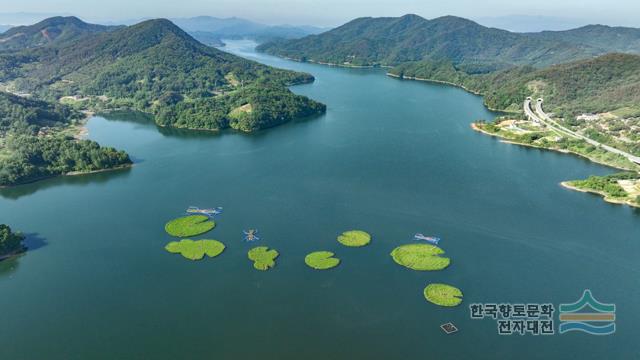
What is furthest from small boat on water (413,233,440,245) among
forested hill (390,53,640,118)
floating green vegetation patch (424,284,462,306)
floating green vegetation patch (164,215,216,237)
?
forested hill (390,53,640,118)

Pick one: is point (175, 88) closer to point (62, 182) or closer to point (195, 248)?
point (62, 182)

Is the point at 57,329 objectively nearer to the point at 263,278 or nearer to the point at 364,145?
the point at 263,278

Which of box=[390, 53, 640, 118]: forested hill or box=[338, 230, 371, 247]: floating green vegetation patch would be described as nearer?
box=[338, 230, 371, 247]: floating green vegetation patch

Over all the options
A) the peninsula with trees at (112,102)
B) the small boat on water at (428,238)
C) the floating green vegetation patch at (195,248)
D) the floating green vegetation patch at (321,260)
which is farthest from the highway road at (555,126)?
the floating green vegetation patch at (195,248)

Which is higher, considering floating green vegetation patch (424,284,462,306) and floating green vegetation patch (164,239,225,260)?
floating green vegetation patch (424,284,462,306)

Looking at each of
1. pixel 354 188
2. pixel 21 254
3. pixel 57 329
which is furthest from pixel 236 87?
pixel 57 329

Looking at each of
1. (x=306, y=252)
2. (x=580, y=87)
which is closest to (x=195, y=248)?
(x=306, y=252)

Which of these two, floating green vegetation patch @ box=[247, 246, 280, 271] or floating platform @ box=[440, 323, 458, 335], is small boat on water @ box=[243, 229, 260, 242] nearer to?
floating green vegetation patch @ box=[247, 246, 280, 271]

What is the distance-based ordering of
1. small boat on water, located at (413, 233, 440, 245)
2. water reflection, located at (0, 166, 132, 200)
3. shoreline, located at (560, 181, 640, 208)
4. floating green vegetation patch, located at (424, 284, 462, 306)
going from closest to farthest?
floating green vegetation patch, located at (424, 284, 462, 306)
small boat on water, located at (413, 233, 440, 245)
shoreline, located at (560, 181, 640, 208)
water reflection, located at (0, 166, 132, 200)
